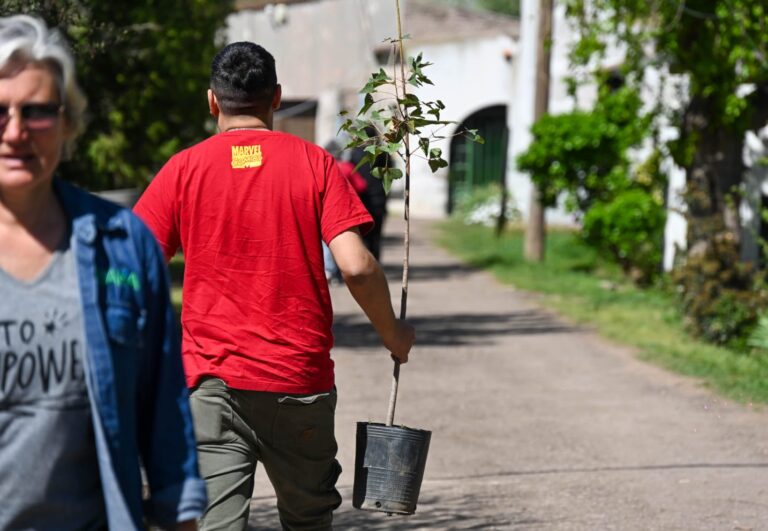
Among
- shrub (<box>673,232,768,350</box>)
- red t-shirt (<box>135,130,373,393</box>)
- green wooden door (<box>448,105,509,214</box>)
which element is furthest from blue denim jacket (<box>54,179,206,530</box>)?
green wooden door (<box>448,105,509,214</box>)

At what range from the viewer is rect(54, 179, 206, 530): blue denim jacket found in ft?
8.41

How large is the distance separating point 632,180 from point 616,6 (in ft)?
17.2

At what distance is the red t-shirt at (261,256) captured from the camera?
4.20 metres

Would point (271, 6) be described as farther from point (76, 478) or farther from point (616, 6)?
point (76, 478)

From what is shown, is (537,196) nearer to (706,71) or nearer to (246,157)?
(706,71)

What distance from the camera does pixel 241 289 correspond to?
4242 millimetres

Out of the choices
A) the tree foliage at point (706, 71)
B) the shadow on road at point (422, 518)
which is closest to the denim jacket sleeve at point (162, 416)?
the shadow on road at point (422, 518)

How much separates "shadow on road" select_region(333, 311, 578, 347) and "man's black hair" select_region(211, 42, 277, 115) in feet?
25.8

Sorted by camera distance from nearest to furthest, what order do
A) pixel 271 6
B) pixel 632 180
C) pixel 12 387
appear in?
pixel 12 387 → pixel 632 180 → pixel 271 6

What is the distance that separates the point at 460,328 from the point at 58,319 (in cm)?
1106

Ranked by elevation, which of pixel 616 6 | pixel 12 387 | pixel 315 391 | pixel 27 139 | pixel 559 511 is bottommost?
pixel 559 511

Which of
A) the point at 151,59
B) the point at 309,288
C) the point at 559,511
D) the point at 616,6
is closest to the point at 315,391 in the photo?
the point at 309,288

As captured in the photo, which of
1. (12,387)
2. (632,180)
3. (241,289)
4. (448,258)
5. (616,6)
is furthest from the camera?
(448,258)

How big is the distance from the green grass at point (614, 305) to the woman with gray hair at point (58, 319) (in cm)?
748
